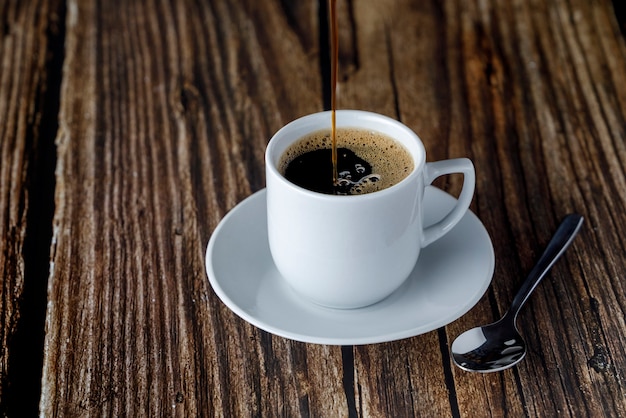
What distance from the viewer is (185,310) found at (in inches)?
35.6

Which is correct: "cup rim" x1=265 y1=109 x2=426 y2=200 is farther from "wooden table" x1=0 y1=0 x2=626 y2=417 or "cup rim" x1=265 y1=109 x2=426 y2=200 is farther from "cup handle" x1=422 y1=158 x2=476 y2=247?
"wooden table" x1=0 y1=0 x2=626 y2=417

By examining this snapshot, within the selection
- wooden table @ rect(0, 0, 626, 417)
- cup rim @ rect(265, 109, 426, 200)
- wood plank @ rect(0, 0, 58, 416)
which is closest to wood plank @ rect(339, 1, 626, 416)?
wooden table @ rect(0, 0, 626, 417)

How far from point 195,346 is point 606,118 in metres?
0.78

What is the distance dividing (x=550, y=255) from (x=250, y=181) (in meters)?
0.45

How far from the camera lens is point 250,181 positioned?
3.62 ft

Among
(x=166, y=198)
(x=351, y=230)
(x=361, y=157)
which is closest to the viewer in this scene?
(x=351, y=230)

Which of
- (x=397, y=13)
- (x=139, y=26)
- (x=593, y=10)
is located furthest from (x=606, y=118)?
(x=139, y=26)

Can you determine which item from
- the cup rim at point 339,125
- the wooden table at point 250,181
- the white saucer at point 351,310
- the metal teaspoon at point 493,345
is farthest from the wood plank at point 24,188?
the metal teaspoon at point 493,345

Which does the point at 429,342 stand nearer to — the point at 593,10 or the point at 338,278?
the point at 338,278

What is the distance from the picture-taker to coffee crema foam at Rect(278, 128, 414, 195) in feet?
2.80

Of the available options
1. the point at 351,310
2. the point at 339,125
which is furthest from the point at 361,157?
the point at 351,310

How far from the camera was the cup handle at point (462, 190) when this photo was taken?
83 cm

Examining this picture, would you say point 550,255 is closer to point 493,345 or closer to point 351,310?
point 493,345

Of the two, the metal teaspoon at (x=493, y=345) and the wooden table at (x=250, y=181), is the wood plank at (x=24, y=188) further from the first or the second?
the metal teaspoon at (x=493, y=345)
